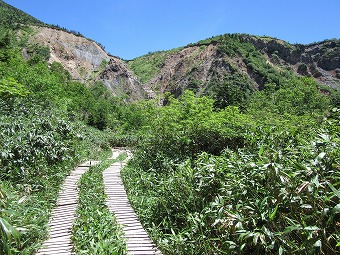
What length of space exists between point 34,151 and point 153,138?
4532 millimetres

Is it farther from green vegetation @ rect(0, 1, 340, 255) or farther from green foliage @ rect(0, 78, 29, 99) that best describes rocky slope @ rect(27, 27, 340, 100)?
green foliage @ rect(0, 78, 29, 99)

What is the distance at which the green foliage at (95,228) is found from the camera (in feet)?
13.2

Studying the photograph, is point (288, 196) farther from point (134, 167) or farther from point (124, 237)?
point (134, 167)

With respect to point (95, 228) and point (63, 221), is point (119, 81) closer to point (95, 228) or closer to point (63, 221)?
point (63, 221)

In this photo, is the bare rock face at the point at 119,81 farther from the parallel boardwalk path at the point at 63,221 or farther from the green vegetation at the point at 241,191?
the parallel boardwalk path at the point at 63,221

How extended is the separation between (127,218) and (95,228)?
0.87m

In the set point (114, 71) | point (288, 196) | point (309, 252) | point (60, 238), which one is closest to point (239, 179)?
point (288, 196)

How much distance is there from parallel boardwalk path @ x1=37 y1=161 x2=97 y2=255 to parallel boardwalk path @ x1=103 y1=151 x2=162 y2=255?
2.57 feet

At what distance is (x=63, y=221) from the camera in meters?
5.28

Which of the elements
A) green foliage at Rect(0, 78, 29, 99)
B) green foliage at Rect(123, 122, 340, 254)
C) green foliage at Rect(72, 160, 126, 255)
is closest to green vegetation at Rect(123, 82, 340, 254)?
green foliage at Rect(123, 122, 340, 254)

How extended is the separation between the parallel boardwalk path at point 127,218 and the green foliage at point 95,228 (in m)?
0.16

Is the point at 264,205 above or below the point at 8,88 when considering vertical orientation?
below

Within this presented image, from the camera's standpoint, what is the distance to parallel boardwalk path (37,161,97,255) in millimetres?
4301

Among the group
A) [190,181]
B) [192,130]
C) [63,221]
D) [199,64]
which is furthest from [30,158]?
[199,64]
